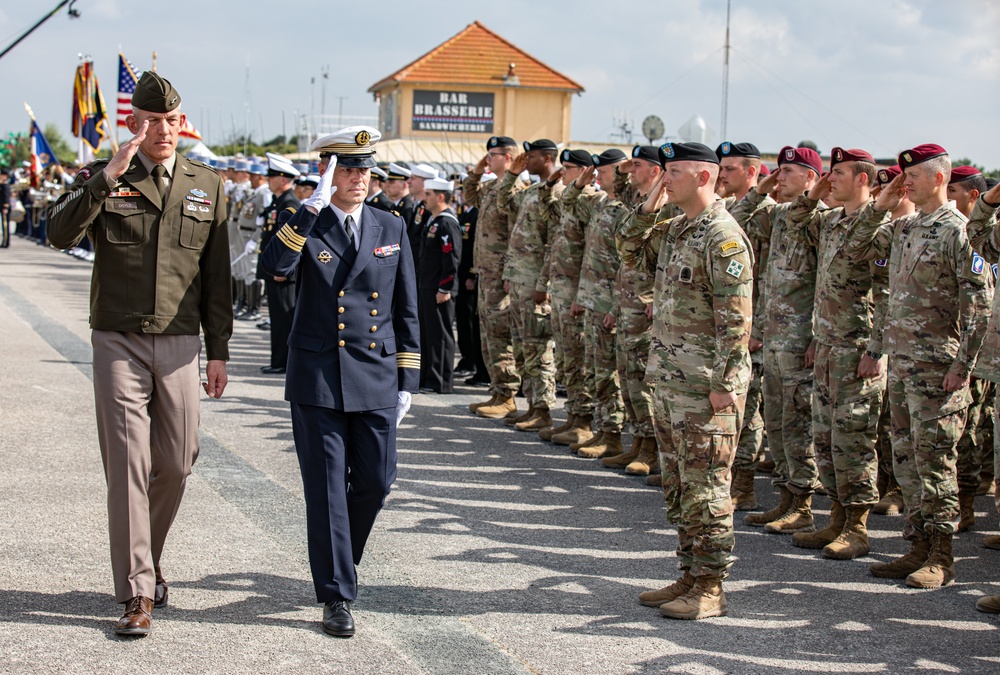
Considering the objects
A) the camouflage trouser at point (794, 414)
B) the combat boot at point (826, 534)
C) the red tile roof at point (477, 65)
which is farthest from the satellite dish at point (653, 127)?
the red tile roof at point (477, 65)

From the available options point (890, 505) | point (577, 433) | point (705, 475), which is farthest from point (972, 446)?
point (577, 433)

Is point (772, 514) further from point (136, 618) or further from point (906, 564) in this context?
point (136, 618)

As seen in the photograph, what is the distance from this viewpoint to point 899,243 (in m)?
6.38

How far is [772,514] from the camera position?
7.08m

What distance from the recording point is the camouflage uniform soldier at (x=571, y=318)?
945cm

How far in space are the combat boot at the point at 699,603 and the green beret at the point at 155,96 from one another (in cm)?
316

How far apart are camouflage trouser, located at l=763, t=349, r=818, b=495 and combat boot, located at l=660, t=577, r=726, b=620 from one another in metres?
1.89

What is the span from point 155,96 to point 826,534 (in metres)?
4.38

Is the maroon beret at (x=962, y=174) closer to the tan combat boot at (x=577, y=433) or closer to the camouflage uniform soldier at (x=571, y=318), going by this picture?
the camouflage uniform soldier at (x=571, y=318)

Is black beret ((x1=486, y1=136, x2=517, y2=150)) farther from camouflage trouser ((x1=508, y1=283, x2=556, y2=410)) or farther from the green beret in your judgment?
the green beret

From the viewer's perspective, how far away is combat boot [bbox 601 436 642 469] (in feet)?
28.3

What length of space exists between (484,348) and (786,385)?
14.3 ft

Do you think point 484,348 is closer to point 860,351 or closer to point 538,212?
point 538,212

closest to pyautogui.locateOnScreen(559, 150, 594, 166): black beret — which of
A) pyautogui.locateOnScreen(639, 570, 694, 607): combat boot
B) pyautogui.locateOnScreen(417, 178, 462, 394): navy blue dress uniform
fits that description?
pyautogui.locateOnScreen(417, 178, 462, 394): navy blue dress uniform
